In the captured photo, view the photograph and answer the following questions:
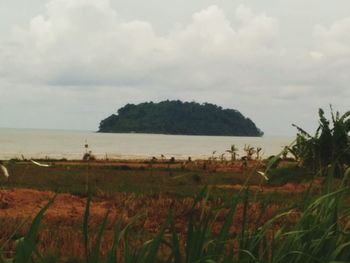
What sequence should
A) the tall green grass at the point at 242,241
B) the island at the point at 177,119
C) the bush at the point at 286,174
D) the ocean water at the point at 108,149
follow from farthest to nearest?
1. the island at the point at 177,119
2. the ocean water at the point at 108,149
3. the bush at the point at 286,174
4. the tall green grass at the point at 242,241

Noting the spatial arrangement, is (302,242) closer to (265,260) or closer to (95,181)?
(265,260)

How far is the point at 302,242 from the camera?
334cm

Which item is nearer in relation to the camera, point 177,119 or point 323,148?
point 323,148

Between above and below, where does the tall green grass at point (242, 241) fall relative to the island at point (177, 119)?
below

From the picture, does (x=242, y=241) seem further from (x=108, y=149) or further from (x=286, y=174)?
(x=108, y=149)

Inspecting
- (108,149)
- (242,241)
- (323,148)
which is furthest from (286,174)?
(108,149)

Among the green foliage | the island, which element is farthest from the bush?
the island

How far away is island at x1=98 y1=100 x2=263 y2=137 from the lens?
5625 inches

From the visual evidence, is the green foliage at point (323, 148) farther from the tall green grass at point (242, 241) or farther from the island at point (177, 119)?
the island at point (177, 119)

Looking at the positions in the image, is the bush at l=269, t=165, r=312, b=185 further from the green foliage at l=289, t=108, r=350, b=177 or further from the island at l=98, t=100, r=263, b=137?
the island at l=98, t=100, r=263, b=137

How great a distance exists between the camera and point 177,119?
14575 centimetres

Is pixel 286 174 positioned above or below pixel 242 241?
above

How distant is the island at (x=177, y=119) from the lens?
5625 inches

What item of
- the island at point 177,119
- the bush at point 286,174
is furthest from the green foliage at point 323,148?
the island at point 177,119
